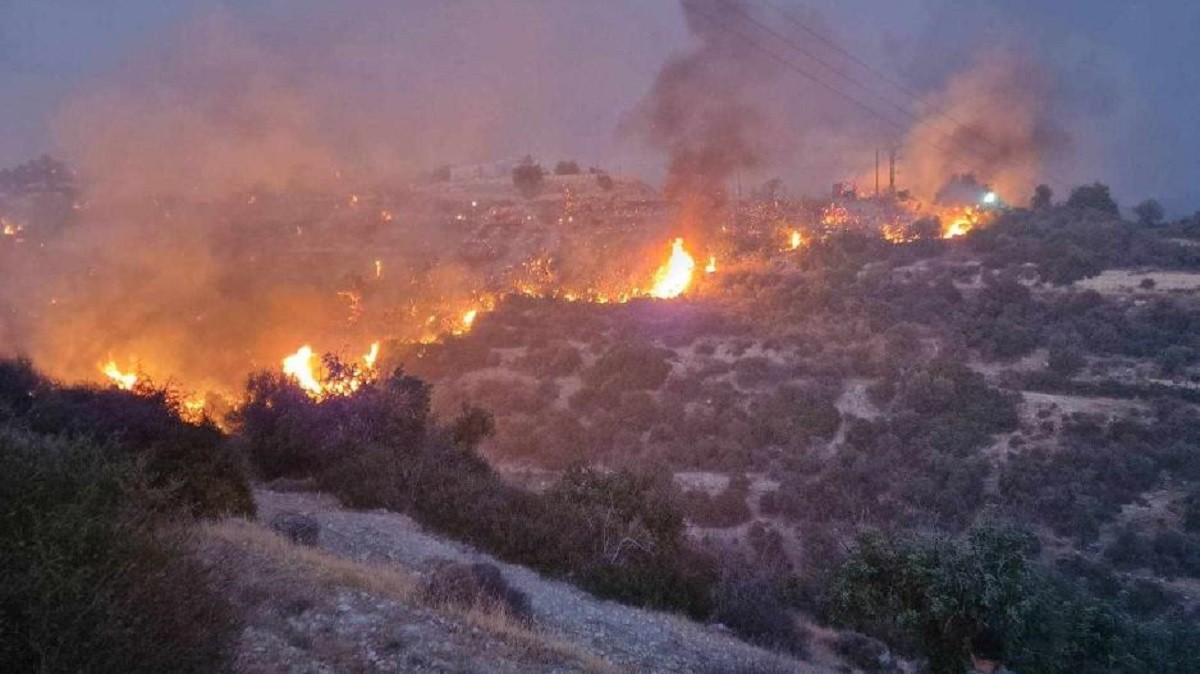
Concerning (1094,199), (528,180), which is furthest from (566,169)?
(1094,199)

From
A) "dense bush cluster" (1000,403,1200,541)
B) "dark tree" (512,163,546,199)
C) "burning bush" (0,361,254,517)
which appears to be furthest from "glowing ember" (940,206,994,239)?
"burning bush" (0,361,254,517)

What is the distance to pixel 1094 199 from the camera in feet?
204

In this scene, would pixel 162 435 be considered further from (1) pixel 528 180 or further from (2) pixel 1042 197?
(2) pixel 1042 197

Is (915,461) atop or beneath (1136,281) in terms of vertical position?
beneath

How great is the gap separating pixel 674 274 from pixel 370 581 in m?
42.2

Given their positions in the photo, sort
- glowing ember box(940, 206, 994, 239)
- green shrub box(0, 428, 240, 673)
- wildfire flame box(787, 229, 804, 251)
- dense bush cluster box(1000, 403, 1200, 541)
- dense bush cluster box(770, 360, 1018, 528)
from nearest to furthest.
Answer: green shrub box(0, 428, 240, 673), dense bush cluster box(1000, 403, 1200, 541), dense bush cluster box(770, 360, 1018, 528), wildfire flame box(787, 229, 804, 251), glowing ember box(940, 206, 994, 239)

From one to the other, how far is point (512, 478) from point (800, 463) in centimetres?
975

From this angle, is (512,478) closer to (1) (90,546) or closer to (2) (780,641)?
(2) (780,641)

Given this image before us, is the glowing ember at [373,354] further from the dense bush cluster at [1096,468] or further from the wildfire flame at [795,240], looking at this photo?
the dense bush cluster at [1096,468]

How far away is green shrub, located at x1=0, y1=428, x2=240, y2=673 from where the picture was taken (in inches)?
195

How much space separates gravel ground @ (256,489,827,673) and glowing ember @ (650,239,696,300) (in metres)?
34.3

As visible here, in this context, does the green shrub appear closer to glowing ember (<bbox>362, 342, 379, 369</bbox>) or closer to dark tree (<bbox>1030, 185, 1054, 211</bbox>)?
glowing ember (<bbox>362, 342, 379, 369</bbox>)

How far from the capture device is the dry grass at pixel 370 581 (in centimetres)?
877

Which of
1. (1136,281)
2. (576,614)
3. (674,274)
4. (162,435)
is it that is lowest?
(576,614)
